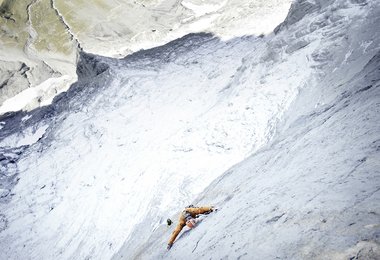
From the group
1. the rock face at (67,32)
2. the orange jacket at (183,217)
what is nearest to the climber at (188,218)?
the orange jacket at (183,217)

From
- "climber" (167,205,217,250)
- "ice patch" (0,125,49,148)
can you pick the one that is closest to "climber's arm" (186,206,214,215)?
"climber" (167,205,217,250)

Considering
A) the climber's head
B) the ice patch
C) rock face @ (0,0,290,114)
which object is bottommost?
the climber's head

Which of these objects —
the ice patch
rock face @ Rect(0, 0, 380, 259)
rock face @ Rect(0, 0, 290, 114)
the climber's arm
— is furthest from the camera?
rock face @ Rect(0, 0, 290, 114)

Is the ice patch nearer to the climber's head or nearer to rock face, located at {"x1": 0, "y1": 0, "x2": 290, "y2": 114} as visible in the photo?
rock face, located at {"x1": 0, "y1": 0, "x2": 290, "y2": 114}

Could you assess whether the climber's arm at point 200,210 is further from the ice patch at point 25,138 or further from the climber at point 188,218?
the ice patch at point 25,138

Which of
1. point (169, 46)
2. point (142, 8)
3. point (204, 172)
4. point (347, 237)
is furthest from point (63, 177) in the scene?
point (142, 8)

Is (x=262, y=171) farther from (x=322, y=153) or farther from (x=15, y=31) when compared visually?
(x=15, y=31)

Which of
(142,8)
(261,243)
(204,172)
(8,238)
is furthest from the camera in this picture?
(142,8)
